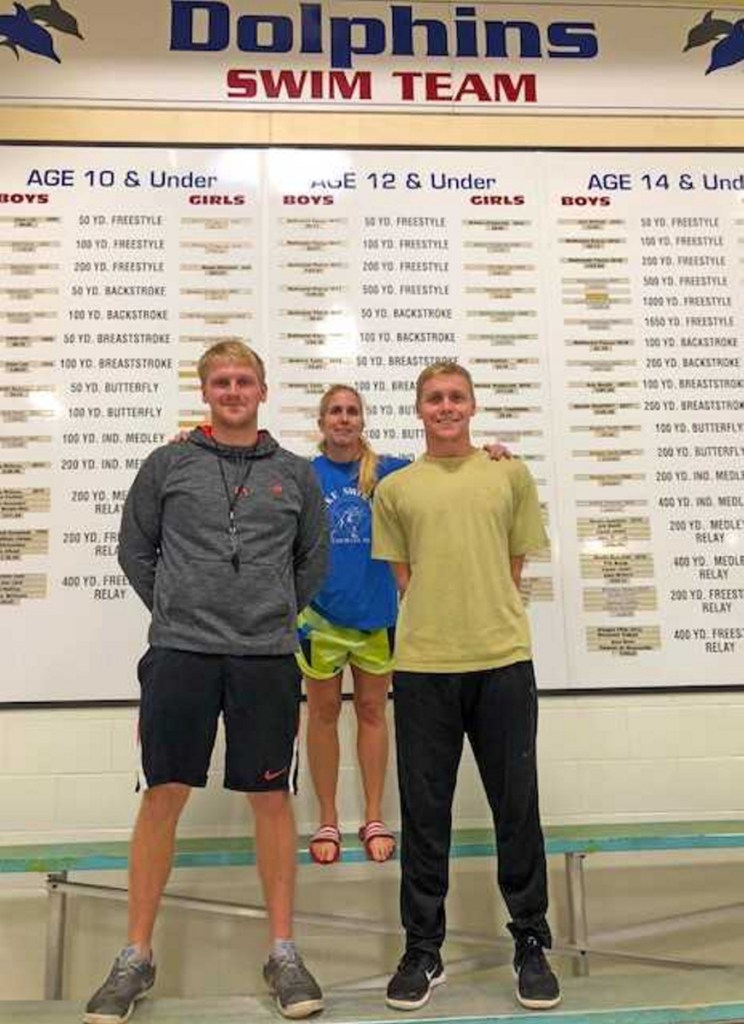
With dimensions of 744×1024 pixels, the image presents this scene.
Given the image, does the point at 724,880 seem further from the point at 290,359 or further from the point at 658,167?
the point at 658,167

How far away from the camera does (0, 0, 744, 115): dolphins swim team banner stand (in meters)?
3.28

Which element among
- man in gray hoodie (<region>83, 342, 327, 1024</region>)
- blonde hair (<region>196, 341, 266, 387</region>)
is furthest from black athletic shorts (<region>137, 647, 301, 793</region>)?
blonde hair (<region>196, 341, 266, 387</region>)

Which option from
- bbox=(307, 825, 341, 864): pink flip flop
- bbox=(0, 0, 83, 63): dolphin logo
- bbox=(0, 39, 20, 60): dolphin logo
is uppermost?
bbox=(0, 0, 83, 63): dolphin logo

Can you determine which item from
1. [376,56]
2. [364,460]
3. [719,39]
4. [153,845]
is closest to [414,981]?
[153,845]

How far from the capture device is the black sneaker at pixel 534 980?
2.00 meters

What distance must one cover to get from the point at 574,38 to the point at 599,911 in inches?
130

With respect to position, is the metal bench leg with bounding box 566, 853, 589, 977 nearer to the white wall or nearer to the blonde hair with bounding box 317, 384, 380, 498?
the white wall

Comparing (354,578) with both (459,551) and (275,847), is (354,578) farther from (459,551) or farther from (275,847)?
(275,847)

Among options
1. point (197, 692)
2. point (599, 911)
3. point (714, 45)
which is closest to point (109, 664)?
point (197, 692)

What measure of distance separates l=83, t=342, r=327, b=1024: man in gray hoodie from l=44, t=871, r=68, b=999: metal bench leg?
59 cm

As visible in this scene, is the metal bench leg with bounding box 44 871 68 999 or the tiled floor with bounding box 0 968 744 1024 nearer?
the tiled floor with bounding box 0 968 744 1024

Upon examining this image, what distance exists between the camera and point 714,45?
11.4ft

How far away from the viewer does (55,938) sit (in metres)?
2.61

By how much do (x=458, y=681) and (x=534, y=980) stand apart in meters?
0.70
